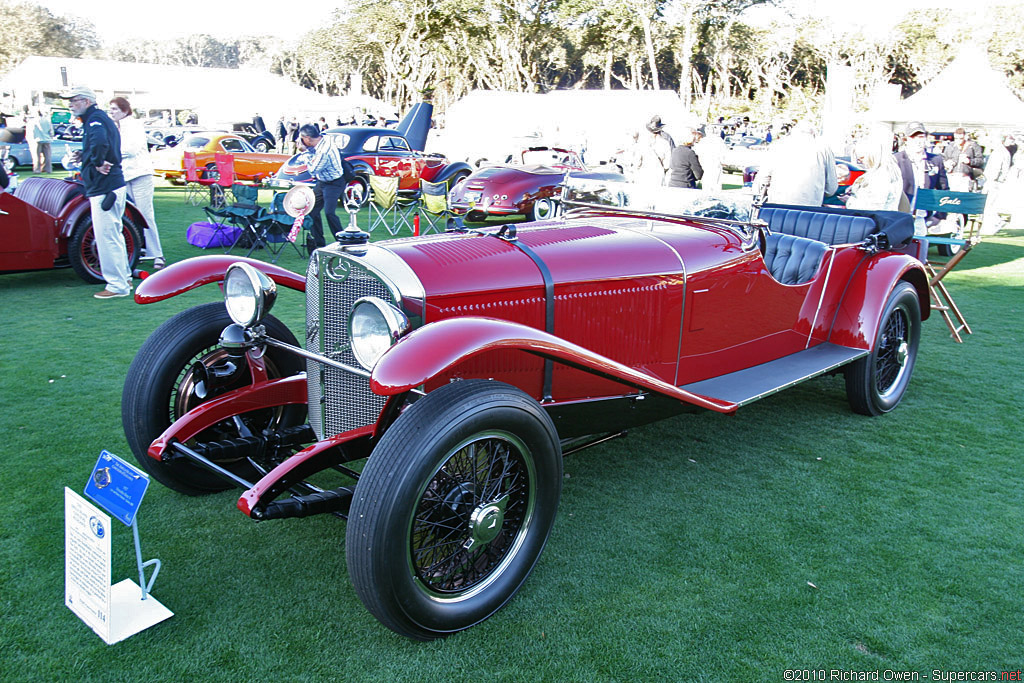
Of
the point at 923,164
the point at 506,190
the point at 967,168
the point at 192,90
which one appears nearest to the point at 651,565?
the point at 506,190

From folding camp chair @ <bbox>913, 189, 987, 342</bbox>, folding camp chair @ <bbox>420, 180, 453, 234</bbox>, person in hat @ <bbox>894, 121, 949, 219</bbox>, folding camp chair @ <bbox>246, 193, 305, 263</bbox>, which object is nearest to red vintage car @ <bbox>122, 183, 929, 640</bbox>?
folding camp chair @ <bbox>913, 189, 987, 342</bbox>

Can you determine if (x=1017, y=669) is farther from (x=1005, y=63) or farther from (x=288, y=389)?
(x=1005, y=63)

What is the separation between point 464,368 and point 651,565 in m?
1.11

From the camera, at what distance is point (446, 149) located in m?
25.2

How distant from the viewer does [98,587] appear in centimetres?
238

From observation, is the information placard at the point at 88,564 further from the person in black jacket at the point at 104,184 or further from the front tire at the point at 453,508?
the person in black jacket at the point at 104,184

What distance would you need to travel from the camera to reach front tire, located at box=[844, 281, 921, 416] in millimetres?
4551

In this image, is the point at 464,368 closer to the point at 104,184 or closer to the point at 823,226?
the point at 823,226

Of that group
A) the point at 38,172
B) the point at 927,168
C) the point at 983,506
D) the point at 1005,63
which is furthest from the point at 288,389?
the point at 1005,63

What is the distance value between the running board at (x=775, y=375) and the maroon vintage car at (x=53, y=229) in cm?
641

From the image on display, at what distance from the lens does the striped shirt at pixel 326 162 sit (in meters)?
9.14

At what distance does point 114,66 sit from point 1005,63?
52.2 metres

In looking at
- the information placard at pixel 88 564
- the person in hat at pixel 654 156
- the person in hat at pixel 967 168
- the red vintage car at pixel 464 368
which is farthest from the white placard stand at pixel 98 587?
the person in hat at pixel 967 168

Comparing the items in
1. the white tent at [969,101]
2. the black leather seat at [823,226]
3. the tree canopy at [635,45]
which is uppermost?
the tree canopy at [635,45]
